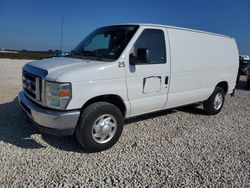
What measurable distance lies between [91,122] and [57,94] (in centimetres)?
73

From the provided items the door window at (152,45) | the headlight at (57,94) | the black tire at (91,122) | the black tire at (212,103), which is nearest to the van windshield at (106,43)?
→ the door window at (152,45)

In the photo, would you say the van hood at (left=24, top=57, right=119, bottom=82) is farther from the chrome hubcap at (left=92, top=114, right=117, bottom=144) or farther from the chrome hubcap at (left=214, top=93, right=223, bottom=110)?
the chrome hubcap at (left=214, top=93, right=223, bottom=110)

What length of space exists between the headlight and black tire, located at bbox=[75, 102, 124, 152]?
1.30ft

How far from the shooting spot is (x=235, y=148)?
14.8 feet

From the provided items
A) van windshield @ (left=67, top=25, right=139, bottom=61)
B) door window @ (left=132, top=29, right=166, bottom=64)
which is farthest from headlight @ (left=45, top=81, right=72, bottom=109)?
door window @ (left=132, top=29, right=166, bottom=64)

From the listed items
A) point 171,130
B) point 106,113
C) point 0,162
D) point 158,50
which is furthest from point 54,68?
point 171,130

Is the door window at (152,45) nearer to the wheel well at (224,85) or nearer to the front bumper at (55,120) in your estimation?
the front bumper at (55,120)

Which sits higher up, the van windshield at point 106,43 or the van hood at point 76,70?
the van windshield at point 106,43

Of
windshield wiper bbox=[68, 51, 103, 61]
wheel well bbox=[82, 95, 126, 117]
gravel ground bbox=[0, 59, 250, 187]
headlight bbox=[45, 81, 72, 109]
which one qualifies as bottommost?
A: gravel ground bbox=[0, 59, 250, 187]

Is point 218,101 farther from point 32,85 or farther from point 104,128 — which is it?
point 32,85

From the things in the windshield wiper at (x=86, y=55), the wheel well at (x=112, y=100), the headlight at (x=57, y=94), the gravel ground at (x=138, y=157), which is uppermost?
the windshield wiper at (x=86, y=55)

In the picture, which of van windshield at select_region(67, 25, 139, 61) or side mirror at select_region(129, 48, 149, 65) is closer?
side mirror at select_region(129, 48, 149, 65)

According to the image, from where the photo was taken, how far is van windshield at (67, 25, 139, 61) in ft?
14.1

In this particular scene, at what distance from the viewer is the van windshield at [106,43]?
14.1 ft
